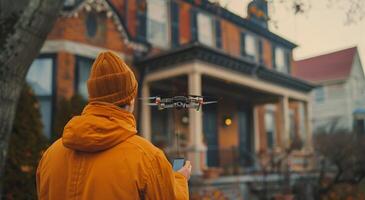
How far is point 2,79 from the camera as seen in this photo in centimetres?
450

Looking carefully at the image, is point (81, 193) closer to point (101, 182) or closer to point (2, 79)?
point (101, 182)

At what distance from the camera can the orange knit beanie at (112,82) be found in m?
2.14

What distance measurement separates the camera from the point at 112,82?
2.14 metres

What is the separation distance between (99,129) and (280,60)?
20.0 meters

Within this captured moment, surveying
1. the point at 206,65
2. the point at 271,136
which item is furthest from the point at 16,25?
the point at 271,136

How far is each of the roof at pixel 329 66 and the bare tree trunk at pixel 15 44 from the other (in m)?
26.3

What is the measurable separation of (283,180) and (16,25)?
8.34 metres

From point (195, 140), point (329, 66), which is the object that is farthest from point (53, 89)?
point (329, 66)

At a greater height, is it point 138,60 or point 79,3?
point 79,3

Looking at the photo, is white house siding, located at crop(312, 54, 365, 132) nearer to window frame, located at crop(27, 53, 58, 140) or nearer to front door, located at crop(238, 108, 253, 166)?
front door, located at crop(238, 108, 253, 166)

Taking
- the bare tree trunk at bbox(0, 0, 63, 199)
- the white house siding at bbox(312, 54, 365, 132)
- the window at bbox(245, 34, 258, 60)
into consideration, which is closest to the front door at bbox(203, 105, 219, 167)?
the window at bbox(245, 34, 258, 60)

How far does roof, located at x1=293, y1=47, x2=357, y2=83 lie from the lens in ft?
100

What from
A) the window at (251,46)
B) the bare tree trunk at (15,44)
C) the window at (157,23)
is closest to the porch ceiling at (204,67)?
the window at (157,23)

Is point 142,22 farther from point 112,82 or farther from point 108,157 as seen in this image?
point 108,157
